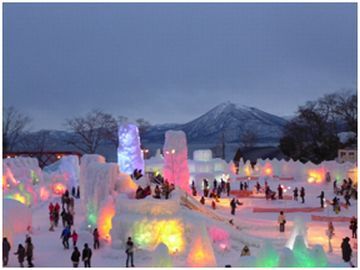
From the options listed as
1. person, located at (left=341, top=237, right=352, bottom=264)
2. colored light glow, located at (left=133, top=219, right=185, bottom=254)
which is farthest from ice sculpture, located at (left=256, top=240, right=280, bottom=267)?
colored light glow, located at (left=133, top=219, right=185, bottom=254)

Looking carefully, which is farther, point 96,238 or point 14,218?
point 14,218

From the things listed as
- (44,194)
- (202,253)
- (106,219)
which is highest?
(44,194)

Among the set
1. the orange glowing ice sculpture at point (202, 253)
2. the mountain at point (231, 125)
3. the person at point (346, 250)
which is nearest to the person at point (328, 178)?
the person at point (346, 250)

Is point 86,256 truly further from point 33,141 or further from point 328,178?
point 33,141

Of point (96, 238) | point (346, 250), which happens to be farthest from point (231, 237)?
point (96, 238)

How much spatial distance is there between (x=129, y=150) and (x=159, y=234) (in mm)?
10037

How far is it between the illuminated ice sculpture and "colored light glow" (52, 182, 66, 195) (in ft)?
25.1

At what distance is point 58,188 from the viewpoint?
31453 mm

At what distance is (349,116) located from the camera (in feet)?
165

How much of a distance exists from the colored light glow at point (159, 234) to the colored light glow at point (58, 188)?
16268mm

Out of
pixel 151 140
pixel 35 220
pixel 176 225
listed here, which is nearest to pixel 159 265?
pixel 176 225

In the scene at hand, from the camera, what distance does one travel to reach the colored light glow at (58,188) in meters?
31.2

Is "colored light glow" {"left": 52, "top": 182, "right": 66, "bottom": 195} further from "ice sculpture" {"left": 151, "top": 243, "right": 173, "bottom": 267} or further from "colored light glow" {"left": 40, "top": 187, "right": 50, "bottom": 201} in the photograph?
"ice sculpture" {"left": 151, "top": 243, "right": 173, "bottom": 267}

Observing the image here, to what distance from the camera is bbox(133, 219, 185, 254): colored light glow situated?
16.1m
